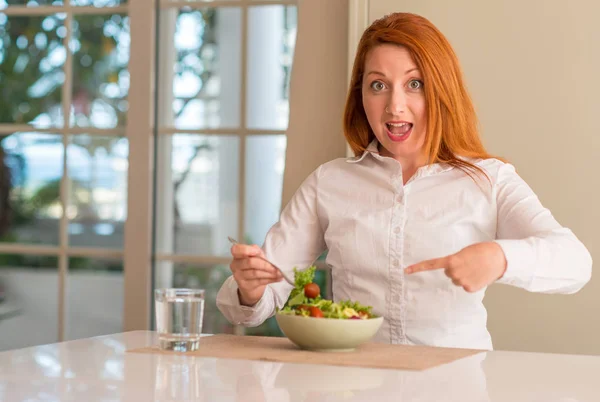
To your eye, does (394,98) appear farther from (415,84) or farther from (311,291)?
(311,291)

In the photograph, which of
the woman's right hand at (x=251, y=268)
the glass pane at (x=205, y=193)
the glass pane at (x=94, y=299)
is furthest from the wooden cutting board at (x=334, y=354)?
the glass pane at (x=94, y=299)

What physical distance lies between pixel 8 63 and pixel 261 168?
241 cm

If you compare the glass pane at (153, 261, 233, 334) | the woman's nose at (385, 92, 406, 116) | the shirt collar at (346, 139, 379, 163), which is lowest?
the glass pane at (153, 261, 233, 334)

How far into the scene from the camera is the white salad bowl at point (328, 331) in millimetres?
1432

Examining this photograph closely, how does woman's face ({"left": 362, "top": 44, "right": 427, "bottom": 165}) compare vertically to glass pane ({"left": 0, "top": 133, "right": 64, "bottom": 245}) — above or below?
above

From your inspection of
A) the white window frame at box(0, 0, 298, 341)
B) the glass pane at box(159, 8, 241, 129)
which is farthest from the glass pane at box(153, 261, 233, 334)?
the glass pane at box(159, 8, 241, 129)

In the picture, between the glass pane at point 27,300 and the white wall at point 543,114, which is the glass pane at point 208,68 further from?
the white wall at point 543,114

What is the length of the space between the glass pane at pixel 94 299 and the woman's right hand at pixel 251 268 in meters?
3.19

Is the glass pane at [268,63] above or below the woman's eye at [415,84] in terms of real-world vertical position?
above

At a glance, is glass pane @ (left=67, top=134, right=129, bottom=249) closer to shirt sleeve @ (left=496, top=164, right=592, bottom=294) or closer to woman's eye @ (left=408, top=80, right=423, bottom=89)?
woman's eye @ (left=408, top=80, right=423, bottom=89)

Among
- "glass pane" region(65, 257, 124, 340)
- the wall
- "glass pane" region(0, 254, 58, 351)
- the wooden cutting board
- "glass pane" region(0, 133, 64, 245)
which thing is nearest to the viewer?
the wooden cutting board

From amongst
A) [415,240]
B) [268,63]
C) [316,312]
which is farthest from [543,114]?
[268,63]

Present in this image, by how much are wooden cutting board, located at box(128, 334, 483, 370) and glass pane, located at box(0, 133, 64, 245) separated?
3.57 meters

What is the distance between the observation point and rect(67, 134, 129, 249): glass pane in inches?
189
